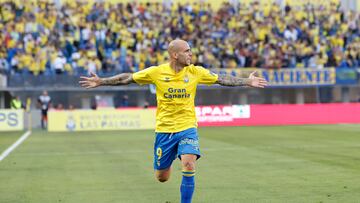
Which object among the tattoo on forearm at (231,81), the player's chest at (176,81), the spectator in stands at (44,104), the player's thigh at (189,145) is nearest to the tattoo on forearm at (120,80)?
the player's chest at (176,81)

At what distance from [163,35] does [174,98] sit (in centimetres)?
3165

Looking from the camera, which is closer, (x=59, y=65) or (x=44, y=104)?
(x=44, y=104)

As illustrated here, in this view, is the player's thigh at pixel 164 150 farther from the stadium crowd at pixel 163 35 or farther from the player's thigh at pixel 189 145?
the stadium crowd at pixel 163 35

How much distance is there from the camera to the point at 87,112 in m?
32.9

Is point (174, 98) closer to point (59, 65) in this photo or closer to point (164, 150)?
point (164, 150)

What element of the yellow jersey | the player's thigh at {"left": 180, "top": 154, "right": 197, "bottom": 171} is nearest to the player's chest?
the yellow jersey

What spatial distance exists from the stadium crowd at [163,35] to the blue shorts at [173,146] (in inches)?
1105

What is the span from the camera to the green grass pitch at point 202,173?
10.2 metres

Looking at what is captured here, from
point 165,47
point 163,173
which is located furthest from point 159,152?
point 165,47

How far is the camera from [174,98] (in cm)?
862

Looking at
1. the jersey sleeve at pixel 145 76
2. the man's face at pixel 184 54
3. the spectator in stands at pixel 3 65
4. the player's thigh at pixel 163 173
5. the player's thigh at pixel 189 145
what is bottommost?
the player's thigh at pixel 163 173

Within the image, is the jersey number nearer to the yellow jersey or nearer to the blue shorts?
the blue shorts

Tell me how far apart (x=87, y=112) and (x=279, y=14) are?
16.9 metres

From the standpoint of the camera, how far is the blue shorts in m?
8.43
